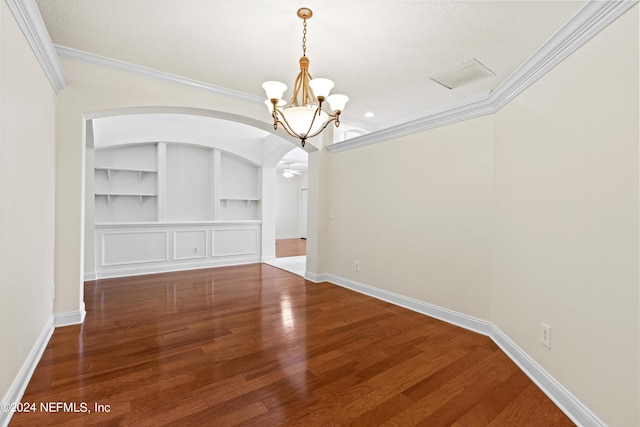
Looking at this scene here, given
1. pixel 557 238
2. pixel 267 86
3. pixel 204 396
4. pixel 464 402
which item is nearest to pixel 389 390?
pixel 464 402

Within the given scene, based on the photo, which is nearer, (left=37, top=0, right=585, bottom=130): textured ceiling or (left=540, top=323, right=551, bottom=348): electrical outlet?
(left=540, top=323, right=551, bottom=348): electrical outlet

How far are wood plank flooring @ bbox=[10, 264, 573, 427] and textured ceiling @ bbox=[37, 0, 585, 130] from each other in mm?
2657

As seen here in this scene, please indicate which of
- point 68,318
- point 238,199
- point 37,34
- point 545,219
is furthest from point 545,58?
point 238,199

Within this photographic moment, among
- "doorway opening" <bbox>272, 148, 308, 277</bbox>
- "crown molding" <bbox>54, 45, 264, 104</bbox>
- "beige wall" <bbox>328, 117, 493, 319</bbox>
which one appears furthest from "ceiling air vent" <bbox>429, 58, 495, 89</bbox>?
"doorway opening" <bbox>272, 148, 308, 277</bbox>

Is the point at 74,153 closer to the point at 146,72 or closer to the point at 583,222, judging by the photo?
the point at 146,72

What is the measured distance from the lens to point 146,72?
3176mm

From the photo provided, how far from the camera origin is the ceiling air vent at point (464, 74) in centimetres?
302

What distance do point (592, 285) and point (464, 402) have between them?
987mm

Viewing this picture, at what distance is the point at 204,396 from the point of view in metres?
1.82

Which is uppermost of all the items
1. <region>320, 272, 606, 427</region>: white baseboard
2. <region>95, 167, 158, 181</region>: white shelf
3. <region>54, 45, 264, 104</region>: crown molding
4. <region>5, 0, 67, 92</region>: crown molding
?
<region>54, 45, 264, 104</region>: crown molding

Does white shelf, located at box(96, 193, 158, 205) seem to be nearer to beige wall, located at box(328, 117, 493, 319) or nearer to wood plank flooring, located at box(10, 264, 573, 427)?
wood plank flooring, located at box(10, 264, 573, 427)

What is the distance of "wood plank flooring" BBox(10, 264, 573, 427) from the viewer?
1.66 meters

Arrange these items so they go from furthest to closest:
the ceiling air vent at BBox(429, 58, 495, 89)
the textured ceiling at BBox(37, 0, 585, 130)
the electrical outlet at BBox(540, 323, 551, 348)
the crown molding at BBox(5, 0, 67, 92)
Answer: the ceiling air vent at BBox(429, 58, 495, 89) < the textured ceiling at BBox(37, 0, 585, 130) < the electrical outlet at BBox(540, 323, 551, 348) < the crown molding at BBox(5, 0, 67, 92)

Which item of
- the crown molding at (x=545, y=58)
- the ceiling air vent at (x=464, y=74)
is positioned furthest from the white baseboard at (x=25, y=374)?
the ceiling air vent at (x=464, y=74)
